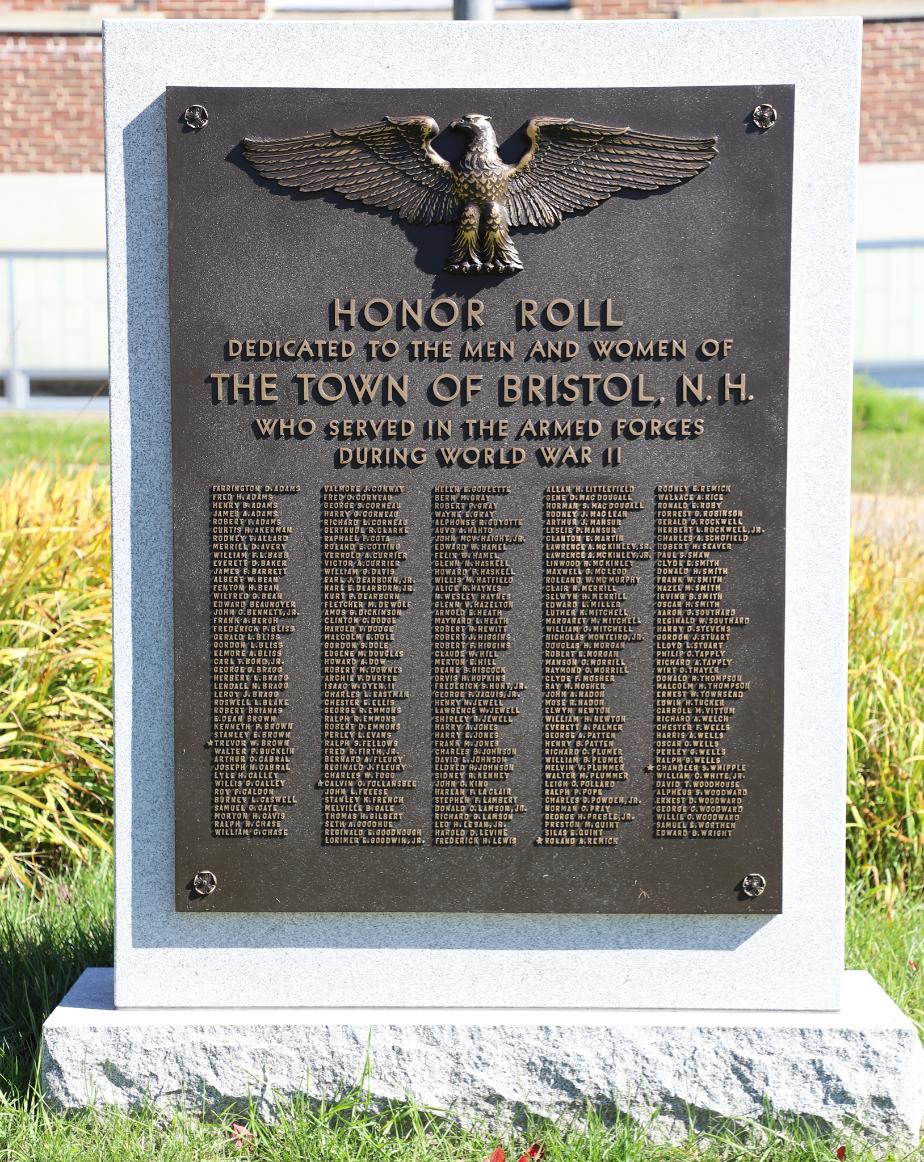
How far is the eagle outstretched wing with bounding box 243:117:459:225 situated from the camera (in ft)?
12.2

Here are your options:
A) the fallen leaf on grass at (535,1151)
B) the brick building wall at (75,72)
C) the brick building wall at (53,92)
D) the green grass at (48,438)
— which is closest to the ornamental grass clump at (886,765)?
the fallen leaf on grass at (535,1151)

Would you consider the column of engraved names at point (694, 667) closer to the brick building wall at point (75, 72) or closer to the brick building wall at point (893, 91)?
the brick building wall at point (75, 72)

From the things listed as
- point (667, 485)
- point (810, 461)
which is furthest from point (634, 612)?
point (810, 461)

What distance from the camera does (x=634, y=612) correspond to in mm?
3855

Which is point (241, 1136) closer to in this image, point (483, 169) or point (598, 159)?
point (483, 169)

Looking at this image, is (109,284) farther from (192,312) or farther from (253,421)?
(253,421)

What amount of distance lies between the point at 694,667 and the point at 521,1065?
4.25 feet

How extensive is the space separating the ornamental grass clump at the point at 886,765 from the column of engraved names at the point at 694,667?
1819 mm

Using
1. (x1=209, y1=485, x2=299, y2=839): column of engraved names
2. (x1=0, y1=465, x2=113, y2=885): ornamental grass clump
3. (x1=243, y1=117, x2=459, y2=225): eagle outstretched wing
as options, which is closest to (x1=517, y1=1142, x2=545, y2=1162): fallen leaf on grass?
(x1=209, y1=485, x2=299, y2=839): column of engraved names

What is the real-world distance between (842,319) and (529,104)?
1.12 meters

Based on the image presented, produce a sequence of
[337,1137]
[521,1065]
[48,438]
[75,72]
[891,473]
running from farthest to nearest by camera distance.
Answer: [75,72] → [48,438] → [891,473] → [521,1065] → [337,1137]

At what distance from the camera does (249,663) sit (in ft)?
12.6

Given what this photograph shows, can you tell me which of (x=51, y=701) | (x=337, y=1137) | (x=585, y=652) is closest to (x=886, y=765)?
(x=585, y=652)

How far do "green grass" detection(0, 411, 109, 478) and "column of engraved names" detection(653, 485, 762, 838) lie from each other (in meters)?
7.17
